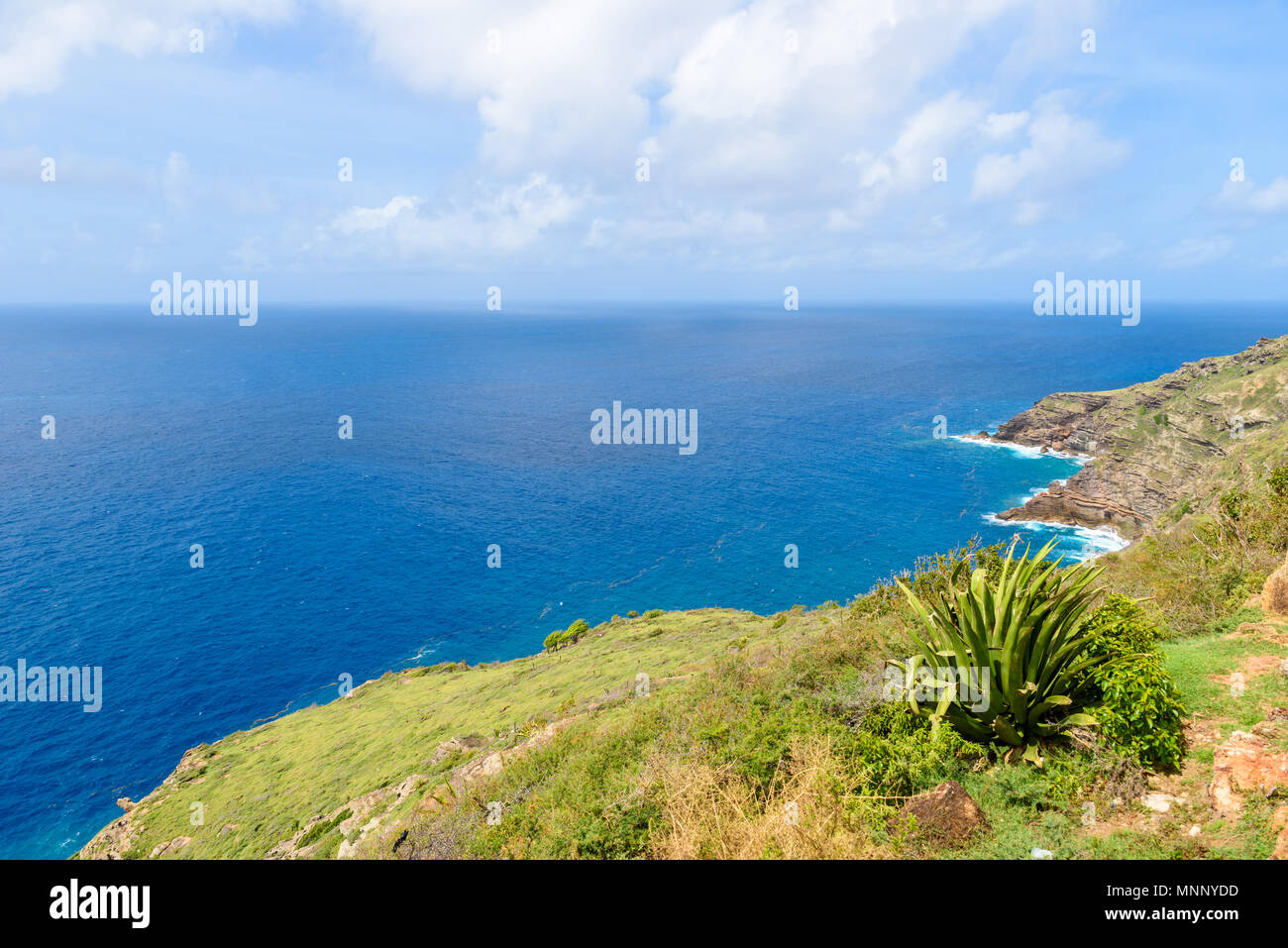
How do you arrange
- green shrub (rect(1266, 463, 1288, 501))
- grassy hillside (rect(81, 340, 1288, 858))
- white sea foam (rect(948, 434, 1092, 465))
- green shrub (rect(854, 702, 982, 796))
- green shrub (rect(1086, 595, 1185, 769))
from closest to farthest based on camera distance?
grassy hillside (rect(81, 340, 1288, 858)) < green shrub (rect(1086, 595, 1185, 769)) < green shrub (rect(854, 702, 982, 796)) < green shrub (rect(1266, 463, 1288, 501)) < white sea foam (rect(948, 434, 1092, 465))

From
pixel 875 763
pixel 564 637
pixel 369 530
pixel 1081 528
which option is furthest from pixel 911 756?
pixel 1081 528

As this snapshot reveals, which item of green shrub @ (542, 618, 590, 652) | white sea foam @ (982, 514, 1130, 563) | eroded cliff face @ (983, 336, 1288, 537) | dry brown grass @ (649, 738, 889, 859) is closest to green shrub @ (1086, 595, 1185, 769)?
dry brown grass @ (649, 738, 889, 859)

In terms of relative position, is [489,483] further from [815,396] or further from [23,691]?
[815,396]

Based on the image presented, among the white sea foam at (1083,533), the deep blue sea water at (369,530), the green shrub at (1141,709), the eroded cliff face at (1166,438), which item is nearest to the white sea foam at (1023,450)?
the eroded cliff face at (1166,438)

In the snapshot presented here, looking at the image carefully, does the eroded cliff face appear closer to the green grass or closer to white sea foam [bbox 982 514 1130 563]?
white sea foam [bbox 982 514 1130 563]

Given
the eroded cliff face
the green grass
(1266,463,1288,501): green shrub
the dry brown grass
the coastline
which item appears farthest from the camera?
the eroded cliff face

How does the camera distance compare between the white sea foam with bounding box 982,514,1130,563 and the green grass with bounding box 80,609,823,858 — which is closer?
the green grass with bounding box 80,609,823,858

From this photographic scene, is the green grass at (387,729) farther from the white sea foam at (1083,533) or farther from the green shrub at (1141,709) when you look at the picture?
the white sea foam at (1083,533)
